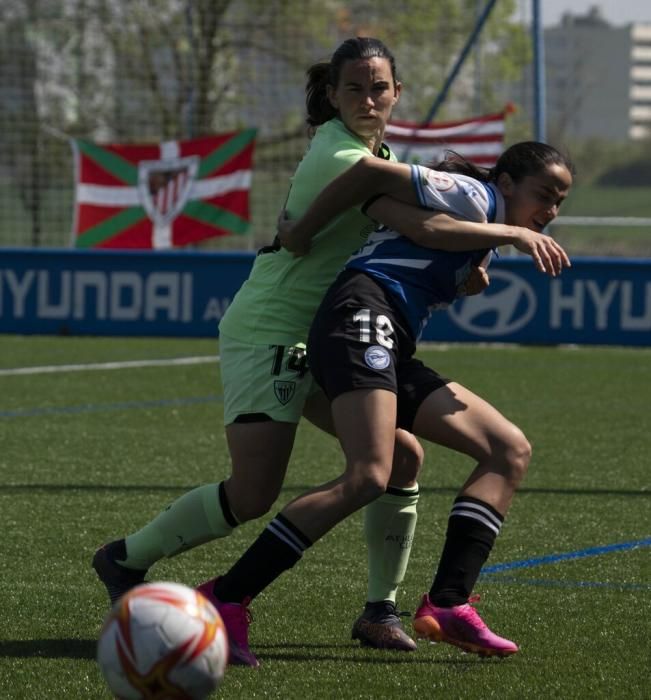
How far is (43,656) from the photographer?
4535mm

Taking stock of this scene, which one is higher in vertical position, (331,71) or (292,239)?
(331,71)

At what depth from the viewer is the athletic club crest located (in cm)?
1706

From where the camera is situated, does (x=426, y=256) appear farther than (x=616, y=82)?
No

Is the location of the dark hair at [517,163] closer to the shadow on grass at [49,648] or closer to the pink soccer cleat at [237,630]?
the pink soccer cleat at [237,630]

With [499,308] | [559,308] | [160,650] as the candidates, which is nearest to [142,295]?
[499,308]

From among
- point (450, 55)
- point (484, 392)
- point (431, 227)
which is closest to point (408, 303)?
point (431, 227)

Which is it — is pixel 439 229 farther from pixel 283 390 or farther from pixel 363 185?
pixel 283 390

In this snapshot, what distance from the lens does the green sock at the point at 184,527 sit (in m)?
4.69

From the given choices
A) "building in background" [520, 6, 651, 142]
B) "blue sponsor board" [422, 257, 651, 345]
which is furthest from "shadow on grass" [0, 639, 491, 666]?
"building in background" [520, 6, 651, 142]

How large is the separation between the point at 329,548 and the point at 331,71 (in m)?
2.33

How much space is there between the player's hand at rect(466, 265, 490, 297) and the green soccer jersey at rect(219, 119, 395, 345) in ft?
1.14

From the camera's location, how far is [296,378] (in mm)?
4609

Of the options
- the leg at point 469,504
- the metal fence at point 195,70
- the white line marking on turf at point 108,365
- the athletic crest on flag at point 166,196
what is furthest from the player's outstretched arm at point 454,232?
the metal fence at point 195,70

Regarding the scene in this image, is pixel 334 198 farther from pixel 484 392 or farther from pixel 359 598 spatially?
pixel 484 392
